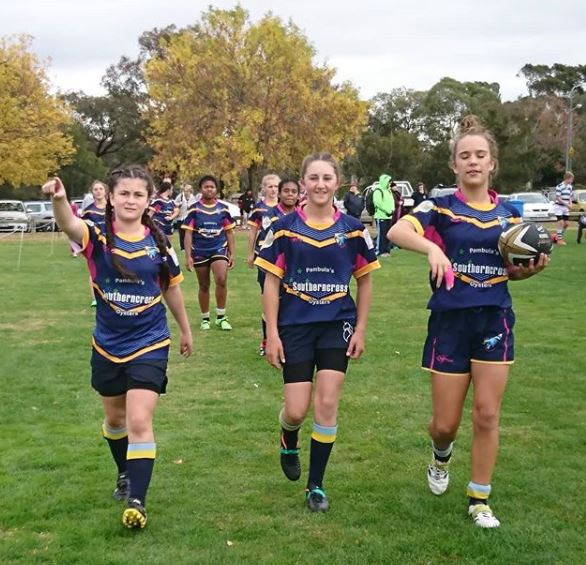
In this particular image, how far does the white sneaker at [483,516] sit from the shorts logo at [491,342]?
94cm

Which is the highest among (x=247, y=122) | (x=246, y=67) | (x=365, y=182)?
(x=246, y=67)

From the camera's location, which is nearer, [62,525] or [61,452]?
[62,525]

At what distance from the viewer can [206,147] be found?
4056 centimetres

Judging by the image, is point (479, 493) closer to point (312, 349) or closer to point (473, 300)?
point (473, 300)

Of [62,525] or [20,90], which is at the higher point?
[20,90]

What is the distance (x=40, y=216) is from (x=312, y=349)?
3875cm

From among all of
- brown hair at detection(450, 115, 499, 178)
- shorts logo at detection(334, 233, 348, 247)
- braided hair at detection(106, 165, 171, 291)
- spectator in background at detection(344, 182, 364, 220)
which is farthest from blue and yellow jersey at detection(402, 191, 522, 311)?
spectator in background at detection(344, 182, 364, 220)

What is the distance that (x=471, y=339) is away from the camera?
453 cm

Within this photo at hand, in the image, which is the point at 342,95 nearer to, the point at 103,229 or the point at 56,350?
the point at 56,350

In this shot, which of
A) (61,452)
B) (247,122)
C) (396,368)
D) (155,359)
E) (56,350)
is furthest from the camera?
(247,122)

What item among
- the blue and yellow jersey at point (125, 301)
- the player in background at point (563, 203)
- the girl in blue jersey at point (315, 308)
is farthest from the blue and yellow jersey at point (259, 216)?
the player in background at point (563, 203)

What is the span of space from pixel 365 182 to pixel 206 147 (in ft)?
86.8

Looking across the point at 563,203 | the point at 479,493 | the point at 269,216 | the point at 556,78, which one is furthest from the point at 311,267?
the point at 556,78

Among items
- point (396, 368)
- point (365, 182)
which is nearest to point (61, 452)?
point (396, 368)
